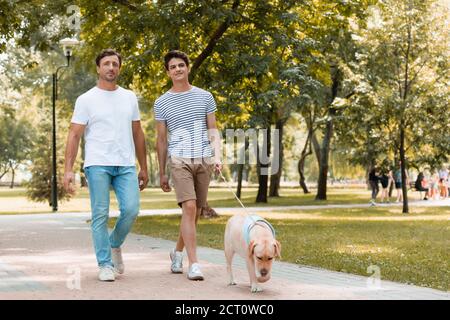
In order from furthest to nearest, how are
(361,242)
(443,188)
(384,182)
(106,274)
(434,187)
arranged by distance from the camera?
(443,188), (434,187), (384,182), (361,242), (106,274)

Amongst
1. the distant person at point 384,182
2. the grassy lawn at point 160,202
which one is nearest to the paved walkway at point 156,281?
the grassy lawn at point 160,202

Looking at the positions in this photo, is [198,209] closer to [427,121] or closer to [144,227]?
[144,227]

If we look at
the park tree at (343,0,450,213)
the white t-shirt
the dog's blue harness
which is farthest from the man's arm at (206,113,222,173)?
the park tree at (343,0,450,213)

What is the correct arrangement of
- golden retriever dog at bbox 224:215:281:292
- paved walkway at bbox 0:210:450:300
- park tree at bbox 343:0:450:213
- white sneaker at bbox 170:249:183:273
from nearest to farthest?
golden retriever dog at bbox 224:215:281:292 → paved walkway at bbox 0:210:450:300 → white sneaker at bbox 170:249:183:273 → park tree at bbox 343:0:450:213

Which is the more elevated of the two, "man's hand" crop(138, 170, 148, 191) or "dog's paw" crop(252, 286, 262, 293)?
"man's hand" crop(138, 170, 148, 191)

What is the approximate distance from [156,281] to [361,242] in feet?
21.5

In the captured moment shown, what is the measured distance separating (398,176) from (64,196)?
14.8 m

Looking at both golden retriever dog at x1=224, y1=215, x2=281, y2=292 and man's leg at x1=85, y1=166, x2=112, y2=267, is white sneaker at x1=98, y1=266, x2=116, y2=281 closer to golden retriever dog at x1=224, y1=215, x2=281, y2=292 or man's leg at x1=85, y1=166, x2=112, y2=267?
man's leg at x1=85, y1=166, x2=112, y2=267

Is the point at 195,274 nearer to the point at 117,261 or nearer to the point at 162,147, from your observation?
the point at 117,261

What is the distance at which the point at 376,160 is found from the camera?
3347cm

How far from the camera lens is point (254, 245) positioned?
6.59 m

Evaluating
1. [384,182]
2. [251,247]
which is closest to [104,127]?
[251,247]

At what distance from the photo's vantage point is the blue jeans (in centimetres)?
772

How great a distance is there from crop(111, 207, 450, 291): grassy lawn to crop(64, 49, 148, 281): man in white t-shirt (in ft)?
9.50
